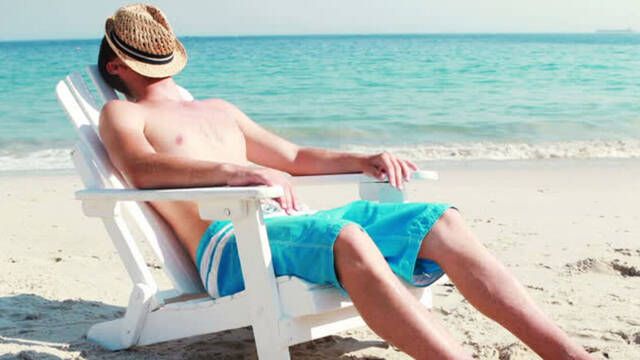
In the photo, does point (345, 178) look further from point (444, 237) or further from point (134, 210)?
point (134, 210)

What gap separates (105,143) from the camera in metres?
3.44

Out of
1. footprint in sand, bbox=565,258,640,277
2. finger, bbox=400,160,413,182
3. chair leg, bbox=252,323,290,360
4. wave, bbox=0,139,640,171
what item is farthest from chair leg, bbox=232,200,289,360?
wave, bbox=0,139,640,171

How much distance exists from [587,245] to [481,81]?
15664 mm

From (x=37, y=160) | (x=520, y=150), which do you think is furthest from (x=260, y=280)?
(x=520, y=150)

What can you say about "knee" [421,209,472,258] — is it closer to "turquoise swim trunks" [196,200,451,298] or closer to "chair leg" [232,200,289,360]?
"turquoise swim trunks" [196,200,451,298]

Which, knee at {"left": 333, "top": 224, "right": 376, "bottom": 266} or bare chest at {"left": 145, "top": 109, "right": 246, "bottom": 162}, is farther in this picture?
bare chest at {"left": 145, "top": 109, "right": 246, "bottom": 162}

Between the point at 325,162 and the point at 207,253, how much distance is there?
72 cm

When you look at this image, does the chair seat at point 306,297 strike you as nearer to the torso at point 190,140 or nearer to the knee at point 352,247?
the knee at point 352,247

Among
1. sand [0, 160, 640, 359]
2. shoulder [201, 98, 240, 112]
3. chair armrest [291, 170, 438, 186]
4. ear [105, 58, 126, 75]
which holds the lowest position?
sand [0, 160, 640, 359]

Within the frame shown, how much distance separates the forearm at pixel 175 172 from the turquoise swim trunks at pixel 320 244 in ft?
0.72

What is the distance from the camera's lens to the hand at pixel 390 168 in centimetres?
357

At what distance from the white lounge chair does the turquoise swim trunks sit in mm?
60

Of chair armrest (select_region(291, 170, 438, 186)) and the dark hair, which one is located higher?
the dark hair

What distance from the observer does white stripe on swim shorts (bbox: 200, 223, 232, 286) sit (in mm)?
3256
